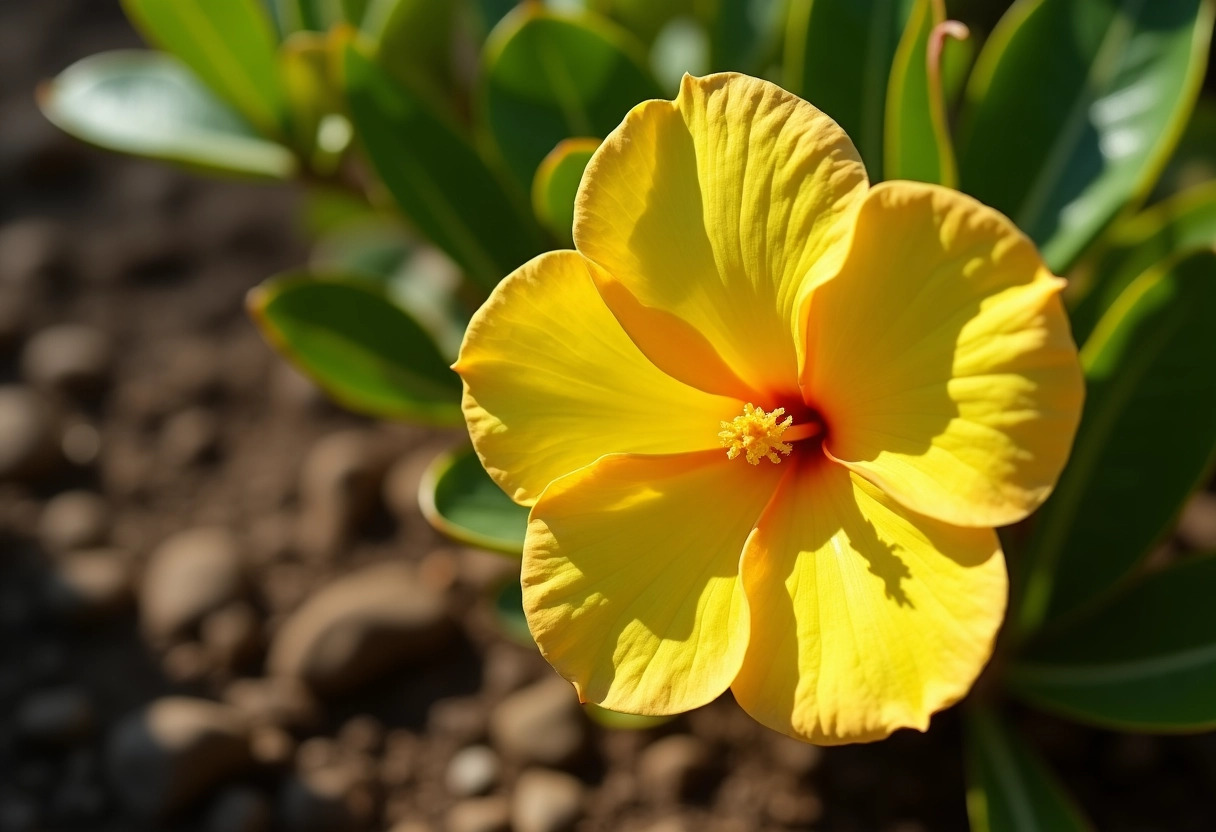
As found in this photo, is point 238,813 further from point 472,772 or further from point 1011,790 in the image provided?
point 1011,790

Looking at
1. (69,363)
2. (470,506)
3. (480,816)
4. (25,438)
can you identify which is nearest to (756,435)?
(470,506)

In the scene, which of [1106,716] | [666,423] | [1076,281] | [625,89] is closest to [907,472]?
[666,423]

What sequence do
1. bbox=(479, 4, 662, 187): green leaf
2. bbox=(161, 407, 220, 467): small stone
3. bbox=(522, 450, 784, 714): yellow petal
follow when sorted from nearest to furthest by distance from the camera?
bbox=(522, 450, 784, 714): yellow petal < bbox=(479, 4, 662, 187): green leaf < bbox=(161, 407, 220, 467): small stone

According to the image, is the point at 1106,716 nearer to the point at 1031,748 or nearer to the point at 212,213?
the point at 1031,748

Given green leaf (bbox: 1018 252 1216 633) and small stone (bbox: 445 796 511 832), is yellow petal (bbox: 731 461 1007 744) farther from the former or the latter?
small stone (bbox: 445 796 511 832)

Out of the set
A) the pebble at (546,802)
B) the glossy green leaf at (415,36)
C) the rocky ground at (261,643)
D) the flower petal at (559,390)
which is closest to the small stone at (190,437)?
the rocky ground at (261,643)

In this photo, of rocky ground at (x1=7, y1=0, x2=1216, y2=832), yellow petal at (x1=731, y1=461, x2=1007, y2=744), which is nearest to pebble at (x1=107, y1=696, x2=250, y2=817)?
rocky ground at (x1=7, y1=0, x2=1216, y2=832)
